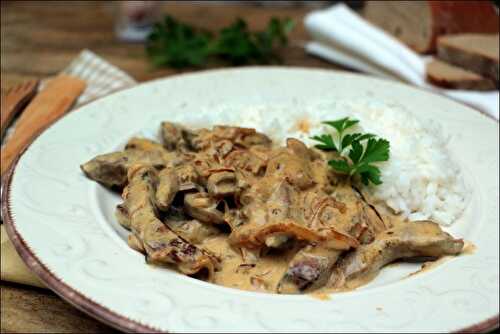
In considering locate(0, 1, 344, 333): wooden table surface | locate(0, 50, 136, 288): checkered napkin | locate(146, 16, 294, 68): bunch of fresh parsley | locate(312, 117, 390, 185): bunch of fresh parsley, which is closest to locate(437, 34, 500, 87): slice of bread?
locate(0, 1, 344, 333): wooden table surface

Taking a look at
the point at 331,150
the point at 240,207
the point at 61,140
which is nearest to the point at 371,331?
the point at 240,207

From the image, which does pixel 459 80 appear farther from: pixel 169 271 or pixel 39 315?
pixel 39 315

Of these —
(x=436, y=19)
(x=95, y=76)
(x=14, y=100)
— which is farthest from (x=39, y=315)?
(x=436, y=19)

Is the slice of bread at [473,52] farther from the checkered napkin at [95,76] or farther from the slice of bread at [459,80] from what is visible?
the checkered napkin at [95,76]

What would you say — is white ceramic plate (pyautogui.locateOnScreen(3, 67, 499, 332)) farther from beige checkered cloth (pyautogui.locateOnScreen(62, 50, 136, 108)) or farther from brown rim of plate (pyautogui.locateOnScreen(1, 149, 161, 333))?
beige checkered cloth (pyautogui.locateOnScreen(62, 50, 136, 108))

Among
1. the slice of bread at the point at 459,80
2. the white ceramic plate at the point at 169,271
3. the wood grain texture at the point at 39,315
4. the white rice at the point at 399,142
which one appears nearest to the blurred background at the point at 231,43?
the slice of bread at the point at 459,80

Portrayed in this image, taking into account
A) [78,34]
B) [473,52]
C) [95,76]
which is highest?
[473,52]
